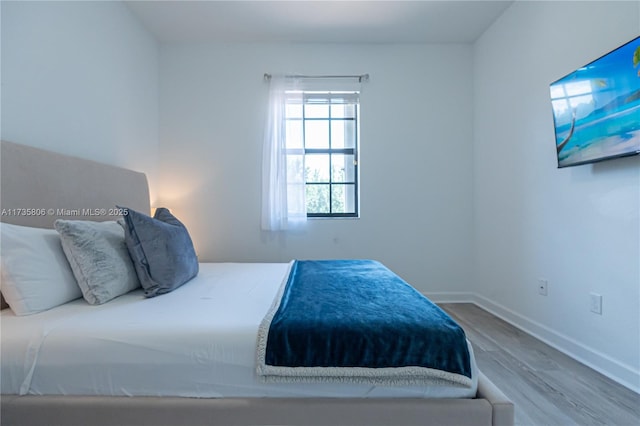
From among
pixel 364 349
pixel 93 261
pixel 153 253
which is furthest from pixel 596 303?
pixel 93 261

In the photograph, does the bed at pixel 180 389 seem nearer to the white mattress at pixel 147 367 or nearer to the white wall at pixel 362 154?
the white mattress at pixel 147 367

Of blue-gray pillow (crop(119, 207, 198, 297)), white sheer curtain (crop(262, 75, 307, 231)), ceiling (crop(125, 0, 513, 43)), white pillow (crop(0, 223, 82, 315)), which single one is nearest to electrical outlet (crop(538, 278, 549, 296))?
white sheer curtain (crop(262, 75, 307, 231))

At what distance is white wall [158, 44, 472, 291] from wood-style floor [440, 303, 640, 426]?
1149 millimetres

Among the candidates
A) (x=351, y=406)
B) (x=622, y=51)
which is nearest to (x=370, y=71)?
(x=622, y=51)

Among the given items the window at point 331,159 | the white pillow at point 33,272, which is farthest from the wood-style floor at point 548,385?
the white pillow at point 33,272

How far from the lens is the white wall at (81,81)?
5.48 feet

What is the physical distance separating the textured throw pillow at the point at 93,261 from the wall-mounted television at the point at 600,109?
270 cm

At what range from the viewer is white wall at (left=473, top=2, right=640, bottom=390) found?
1751mm

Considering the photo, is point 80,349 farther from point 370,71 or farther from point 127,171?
point 370,71

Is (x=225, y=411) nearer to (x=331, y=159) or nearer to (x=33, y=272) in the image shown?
(x=33, y=272)

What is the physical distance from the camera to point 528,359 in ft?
6.48

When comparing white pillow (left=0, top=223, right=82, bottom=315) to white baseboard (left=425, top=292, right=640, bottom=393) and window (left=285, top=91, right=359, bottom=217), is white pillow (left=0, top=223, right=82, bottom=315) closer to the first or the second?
window (left=285, top=91, right=359, bottom=217)

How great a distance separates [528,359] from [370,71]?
291cm

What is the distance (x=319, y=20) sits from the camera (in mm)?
2842
